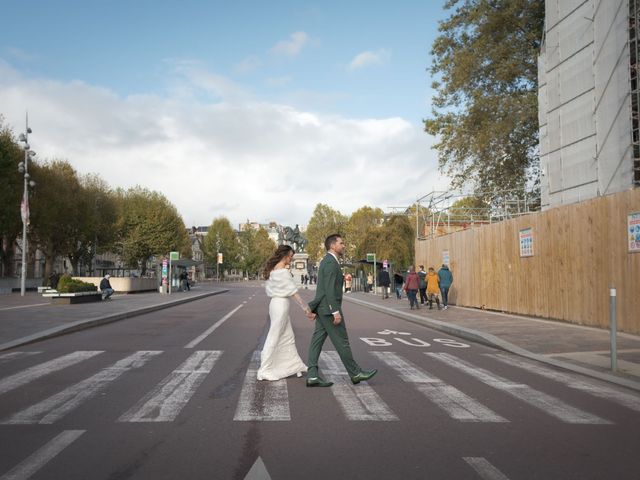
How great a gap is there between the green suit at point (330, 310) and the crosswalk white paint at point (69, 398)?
2610 mm

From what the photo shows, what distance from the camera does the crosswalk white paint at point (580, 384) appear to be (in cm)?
666

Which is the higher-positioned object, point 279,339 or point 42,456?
point 279,339

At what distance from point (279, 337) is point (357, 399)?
153 centimetres

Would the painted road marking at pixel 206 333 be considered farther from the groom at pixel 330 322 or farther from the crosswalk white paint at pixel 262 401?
the groom at pixel 330 322

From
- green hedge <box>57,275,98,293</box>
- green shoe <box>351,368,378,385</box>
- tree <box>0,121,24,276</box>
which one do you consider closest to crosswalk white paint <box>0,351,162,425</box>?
green shoe <box>351,368,378,385</box>

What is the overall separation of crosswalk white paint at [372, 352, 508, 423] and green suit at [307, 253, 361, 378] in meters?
0.93

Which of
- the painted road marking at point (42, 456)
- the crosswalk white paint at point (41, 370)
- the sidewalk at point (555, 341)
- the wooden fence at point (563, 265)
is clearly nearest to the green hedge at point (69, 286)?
the sidewalk at point (555, 341)

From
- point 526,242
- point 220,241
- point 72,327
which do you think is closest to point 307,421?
point 72,327

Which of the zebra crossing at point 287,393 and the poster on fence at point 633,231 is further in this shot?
the poster on fence at point 633,231

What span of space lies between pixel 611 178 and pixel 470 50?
12589mm

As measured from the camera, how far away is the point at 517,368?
9.00 m

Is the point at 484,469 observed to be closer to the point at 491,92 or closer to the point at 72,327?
the point at 72,327

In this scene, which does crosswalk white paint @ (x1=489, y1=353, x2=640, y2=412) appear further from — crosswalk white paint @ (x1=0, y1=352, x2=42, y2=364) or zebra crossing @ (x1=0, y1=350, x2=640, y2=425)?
crosswalk white paint @ (x1=0, y1=352, x2=42, y2=364)

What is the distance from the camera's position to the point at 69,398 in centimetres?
651
